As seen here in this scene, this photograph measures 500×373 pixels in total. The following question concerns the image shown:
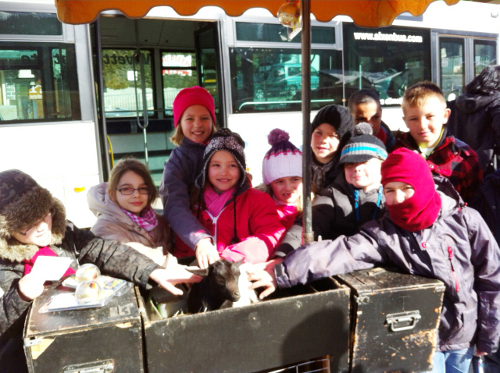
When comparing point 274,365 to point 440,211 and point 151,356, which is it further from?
point 440,211

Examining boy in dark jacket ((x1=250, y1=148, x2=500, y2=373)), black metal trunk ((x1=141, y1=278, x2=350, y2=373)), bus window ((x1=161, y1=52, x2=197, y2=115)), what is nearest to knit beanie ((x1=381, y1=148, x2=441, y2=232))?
boy in dark jacket ((x1=250, y1=148, x2=500, y2=373))

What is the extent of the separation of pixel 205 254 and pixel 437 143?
5.08 ft

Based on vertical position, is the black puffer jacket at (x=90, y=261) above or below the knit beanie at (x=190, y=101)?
below

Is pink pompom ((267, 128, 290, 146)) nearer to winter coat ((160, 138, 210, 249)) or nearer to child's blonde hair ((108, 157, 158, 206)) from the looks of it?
winter coat ((160, 138, 210, 249))

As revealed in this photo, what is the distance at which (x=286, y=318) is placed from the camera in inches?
59.3

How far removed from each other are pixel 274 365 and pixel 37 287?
3.06ft

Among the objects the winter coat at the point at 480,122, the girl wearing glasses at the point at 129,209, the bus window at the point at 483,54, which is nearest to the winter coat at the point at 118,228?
the girl wearing glasses at the point at 129,209

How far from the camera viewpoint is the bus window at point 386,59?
20.2 ft

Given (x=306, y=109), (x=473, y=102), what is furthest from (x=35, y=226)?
(x=473, y=102)

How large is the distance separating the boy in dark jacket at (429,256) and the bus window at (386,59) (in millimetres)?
4605

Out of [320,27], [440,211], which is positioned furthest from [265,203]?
[320,27]

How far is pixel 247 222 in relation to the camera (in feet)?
7.57

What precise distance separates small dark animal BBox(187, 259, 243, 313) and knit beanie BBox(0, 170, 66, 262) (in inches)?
27.7

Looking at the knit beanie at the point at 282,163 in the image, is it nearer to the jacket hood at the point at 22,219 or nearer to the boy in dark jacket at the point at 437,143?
the boy in dark jacket at the point at 437,143
